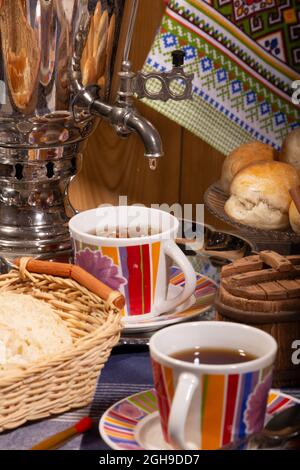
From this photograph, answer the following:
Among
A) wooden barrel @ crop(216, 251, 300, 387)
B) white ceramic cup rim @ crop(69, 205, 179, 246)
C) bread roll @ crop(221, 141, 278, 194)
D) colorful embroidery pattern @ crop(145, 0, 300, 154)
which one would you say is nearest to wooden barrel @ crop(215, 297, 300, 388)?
wooden barrel @ crop(216, 251, 300, 387)

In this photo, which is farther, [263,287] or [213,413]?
[263,287]

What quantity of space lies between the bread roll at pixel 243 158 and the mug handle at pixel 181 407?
21.2 inches

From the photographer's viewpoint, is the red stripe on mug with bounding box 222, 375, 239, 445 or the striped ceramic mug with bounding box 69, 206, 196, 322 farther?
the striped ceramic mug with bounding box 69, 206, 196, 322

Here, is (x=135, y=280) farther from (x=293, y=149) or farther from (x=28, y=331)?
(x=293, y=149)

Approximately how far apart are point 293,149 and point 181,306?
321 millimetres

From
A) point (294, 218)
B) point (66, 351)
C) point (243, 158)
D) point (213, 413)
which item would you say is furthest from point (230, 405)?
point (243, 158)

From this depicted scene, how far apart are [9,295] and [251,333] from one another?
0.86ft

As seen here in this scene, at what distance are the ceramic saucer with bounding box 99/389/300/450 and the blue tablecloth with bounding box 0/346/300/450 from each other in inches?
1.2

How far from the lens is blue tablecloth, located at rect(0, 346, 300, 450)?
682mm

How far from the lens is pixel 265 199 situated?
1025mm

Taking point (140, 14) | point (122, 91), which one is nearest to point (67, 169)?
point (122, 91)

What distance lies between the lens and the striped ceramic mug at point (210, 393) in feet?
1.96

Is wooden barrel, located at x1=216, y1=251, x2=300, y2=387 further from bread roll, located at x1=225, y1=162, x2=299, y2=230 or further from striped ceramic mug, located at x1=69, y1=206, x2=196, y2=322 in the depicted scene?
bread roll, located at x1=225, y1=162, x2=299, y2=230
